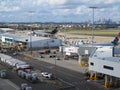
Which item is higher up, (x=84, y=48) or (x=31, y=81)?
(x=84, y=48)

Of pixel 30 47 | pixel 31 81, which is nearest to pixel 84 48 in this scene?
pixel 31 81

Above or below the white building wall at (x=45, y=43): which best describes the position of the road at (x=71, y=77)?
below

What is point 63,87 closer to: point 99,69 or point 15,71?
point 99,69

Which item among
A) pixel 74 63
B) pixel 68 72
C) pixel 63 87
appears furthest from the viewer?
pixel 74 63

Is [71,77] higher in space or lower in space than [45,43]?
lower

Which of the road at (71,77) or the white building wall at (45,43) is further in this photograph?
the white building wall at (45,43)

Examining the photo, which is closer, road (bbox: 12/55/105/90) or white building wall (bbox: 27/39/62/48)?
road (bbox: 12/55/105/90)

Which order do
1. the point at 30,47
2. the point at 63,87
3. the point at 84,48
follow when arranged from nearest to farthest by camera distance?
1. the point at 63,87
2. the point at 84,48
3. the point at 30,47

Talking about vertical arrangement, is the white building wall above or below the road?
above

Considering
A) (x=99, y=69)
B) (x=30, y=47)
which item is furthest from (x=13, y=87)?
(x=30, y=47)

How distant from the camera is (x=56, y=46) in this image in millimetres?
116438

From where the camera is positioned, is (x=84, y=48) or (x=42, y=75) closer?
(x=42, y=75)

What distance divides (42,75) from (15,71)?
8172 millimetres

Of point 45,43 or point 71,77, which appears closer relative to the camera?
point 71,77
